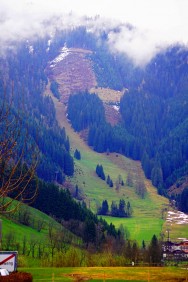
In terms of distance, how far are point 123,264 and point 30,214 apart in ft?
246

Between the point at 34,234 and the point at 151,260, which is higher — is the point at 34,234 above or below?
above

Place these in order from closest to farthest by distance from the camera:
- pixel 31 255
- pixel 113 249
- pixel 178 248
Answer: pixel 31 255
pixel 113 249
pixel 178 248

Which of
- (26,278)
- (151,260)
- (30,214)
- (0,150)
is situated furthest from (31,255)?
(0,150)

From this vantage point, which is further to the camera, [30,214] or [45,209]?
[45,209]

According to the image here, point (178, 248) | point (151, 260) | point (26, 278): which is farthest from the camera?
point (178, 248)

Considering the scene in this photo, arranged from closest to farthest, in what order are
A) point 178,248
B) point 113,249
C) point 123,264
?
point 123,264, point 113,249, point 178,248

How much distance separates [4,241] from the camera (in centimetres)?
13550

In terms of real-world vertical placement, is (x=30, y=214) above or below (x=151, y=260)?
above

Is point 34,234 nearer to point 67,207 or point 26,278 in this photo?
point 67,207

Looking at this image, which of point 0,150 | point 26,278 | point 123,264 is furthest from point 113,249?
point 0,150

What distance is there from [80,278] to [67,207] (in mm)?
127909

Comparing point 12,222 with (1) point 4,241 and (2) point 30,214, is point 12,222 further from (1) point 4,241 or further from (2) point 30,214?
(1) point 4,241

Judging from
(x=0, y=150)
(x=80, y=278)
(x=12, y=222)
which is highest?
(x=12, y=222)

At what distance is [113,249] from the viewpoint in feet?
485
